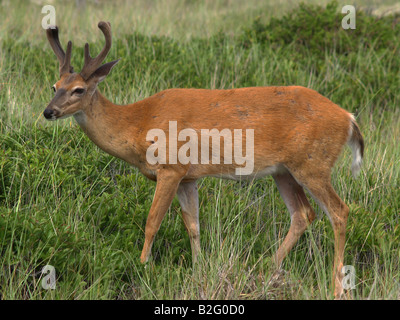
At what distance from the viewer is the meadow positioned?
14.4ft

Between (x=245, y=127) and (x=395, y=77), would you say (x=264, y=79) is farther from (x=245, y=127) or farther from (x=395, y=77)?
(x=245, y=127)

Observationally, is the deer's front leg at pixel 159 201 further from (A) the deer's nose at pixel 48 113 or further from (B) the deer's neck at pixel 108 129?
(A) the deer's nose at pixel 48 113

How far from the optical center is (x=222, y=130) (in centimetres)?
495

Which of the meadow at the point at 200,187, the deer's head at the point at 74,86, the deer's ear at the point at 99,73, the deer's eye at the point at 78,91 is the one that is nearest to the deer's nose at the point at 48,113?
the deer's head at the point at 74,86

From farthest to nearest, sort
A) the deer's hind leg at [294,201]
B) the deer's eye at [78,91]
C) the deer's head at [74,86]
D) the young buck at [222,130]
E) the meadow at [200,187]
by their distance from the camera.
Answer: the deer's hind leg at [294,201] → the young buck at [222,130] → the deer's eye at [78,91] → the deer's head at [74,86] → the meadow at [200,187]

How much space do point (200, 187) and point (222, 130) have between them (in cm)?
92

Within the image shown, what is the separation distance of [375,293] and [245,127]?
164cm

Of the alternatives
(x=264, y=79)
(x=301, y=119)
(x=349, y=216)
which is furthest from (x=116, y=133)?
(x=264, y=79)

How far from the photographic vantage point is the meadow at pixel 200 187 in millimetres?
4375

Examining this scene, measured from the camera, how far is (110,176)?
5.90m

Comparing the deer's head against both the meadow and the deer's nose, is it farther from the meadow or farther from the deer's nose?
the meadow

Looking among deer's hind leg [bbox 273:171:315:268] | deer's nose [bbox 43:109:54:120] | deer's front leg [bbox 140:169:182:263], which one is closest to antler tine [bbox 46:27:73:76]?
deer's nose [bbox 43:109:54:120]

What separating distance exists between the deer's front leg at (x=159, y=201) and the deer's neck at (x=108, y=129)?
1.03 feet

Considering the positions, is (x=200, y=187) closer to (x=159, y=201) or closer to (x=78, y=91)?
(x=159, y=201)
